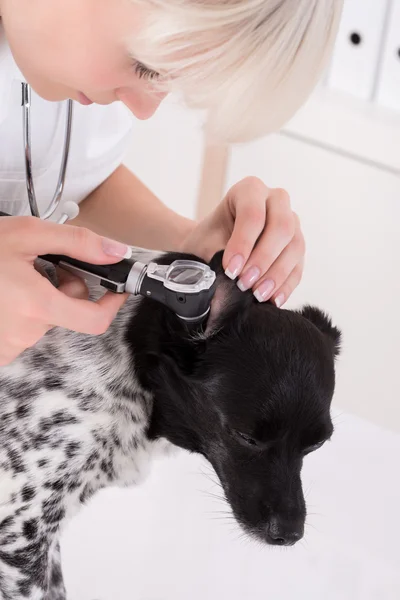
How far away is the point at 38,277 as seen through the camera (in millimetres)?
757

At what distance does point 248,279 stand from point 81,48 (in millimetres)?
282

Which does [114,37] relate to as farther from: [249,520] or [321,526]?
[321,526]

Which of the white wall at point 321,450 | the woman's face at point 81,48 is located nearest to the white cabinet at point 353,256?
the white wall at point 321,450

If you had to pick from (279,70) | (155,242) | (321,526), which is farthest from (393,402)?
(279,70)

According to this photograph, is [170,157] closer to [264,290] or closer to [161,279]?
[264,290]

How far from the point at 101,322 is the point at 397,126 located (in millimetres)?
999

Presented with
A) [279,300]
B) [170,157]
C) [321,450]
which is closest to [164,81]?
[279,300]

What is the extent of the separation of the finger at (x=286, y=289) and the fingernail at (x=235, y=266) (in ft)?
0.26

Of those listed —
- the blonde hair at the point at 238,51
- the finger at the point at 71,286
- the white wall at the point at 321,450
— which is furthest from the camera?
the white wall at the point at 321,450

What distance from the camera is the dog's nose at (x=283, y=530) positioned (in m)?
0.88

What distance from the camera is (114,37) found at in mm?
764

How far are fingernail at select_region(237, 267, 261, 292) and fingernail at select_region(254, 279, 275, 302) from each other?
0.01 m

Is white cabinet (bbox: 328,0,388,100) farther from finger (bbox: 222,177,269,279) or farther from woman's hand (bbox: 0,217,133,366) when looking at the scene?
woman's hand (bbox: 0,217,133,366)

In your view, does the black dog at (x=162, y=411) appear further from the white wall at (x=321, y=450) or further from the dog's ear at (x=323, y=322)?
the white wall at (x=321, y=450)
